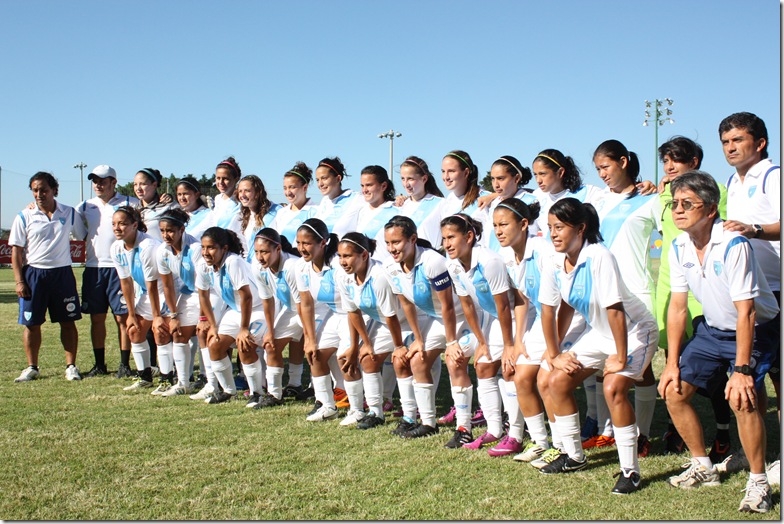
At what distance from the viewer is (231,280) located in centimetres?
691

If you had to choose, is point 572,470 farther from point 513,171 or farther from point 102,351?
point 102,351

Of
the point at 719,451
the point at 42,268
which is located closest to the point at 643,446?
the point at 719,451

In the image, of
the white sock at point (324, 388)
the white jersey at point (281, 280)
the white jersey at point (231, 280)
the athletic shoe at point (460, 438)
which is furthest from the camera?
the white jersey at point (231, 280)

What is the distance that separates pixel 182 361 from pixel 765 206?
5425 millimetres

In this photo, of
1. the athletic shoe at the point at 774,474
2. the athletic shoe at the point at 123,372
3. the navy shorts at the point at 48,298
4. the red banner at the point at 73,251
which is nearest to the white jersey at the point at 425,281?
the athletic shoe at the point at 774,474

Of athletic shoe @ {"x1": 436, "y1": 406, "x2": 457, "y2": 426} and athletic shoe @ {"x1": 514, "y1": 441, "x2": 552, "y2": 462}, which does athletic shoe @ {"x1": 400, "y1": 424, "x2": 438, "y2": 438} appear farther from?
athletic shoe @ {"x1": 514, "y1": 441, "x2": 552, "y2": 462}

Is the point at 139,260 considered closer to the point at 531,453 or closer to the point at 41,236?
the point at 41,236

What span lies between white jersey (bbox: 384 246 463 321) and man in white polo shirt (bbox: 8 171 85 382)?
14.7ft

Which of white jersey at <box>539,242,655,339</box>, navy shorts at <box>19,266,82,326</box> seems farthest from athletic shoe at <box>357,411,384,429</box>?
navy shorts at <box>19,266,82,326</box>

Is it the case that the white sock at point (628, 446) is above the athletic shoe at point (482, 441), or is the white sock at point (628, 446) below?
above

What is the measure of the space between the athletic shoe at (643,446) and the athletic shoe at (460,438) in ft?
3.81

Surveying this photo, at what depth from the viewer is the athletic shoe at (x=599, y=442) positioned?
532 cm

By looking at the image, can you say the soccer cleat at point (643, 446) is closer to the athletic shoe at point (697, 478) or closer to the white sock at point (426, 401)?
the athletic shoe at point (697, 478)

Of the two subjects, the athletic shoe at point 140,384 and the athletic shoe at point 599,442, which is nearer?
the athletic shoe at point 599,442
